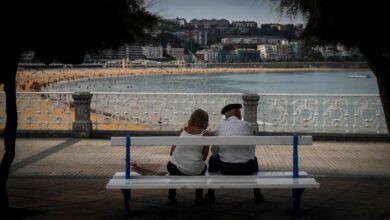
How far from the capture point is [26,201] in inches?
289

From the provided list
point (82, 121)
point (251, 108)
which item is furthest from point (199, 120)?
point (82, 121)

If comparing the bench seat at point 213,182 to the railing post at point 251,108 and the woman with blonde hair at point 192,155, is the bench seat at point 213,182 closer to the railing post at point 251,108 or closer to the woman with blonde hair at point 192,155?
the woman with blonde hair at point 192,155

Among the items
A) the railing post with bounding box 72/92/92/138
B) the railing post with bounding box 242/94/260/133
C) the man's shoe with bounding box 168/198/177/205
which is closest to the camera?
the man's shoe with bounding box 168/198/177/205

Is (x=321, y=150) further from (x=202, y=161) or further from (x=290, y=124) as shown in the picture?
(x=202, y=161)

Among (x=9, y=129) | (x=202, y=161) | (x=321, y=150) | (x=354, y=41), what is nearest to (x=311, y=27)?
(x=354, y=41)

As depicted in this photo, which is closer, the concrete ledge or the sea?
the concrete ledge

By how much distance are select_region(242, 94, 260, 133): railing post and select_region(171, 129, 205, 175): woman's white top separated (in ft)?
25.6

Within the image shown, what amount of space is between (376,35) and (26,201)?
4.72 meters

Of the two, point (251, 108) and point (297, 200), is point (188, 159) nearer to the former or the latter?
point (297, 200)

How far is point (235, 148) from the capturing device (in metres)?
6.74

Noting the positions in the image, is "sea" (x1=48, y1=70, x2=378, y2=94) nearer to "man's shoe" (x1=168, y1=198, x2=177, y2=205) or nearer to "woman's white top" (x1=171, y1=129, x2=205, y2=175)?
"man's shoe" (x1=168, y1=198, x2=177, y2=205)

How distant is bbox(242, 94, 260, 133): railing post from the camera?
47.4 feet

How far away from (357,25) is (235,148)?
1.96 meters

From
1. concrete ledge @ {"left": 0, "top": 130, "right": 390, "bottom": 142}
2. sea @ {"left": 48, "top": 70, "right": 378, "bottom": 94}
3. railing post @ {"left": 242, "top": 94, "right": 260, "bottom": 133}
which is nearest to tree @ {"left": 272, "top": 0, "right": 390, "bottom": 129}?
railing post @ {"left": 242, "top": 94, "right": 260, "bottom": 133}
